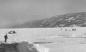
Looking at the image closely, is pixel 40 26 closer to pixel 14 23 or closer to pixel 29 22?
pixel 29 22

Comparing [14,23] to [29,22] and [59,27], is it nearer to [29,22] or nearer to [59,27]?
[29,22]

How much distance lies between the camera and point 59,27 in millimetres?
9891

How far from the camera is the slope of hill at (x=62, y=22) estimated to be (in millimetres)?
9906

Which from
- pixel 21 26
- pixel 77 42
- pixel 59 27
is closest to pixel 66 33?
pixel 59 27

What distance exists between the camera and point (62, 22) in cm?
1004

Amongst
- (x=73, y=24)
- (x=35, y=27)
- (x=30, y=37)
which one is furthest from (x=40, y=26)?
(x=73, y=24)

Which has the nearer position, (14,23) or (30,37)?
(30,37)

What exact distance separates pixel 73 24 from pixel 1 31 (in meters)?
4.83

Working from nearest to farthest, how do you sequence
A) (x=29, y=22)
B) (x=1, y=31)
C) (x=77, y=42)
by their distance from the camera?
(x=77, y=42) → (x=1, y=31) → (x=29, y=22)

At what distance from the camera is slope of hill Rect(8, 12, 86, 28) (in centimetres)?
991

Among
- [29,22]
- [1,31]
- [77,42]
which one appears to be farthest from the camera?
[29,22]

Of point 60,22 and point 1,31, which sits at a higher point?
point 60,22

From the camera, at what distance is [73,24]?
10.2 metres

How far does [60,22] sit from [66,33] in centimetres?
83
